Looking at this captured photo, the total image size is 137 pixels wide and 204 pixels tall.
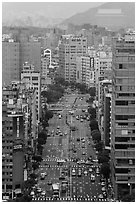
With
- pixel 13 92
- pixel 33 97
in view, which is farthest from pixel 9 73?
pixel 13 92

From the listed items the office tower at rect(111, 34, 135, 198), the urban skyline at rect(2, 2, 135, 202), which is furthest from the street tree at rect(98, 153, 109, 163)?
the office tower at rect(111, 34, 135, 198)

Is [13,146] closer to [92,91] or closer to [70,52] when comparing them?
[92,91]

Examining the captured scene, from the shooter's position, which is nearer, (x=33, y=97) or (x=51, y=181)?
(x=51, y=181)

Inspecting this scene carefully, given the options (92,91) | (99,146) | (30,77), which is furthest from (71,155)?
(30,77)

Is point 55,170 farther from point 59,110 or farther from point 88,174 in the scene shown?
point 59,110

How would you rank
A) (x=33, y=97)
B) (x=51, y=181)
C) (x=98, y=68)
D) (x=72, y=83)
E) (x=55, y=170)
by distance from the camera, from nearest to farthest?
1. (x=51, y=181)
2. (x=55, y=170)
3. (x=33, y=97)
4. (x=72, y=83)
5. (x=98, y=68)

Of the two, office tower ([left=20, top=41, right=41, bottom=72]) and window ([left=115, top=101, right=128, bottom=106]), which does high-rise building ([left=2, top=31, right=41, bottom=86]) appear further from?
window ([left=115, top=101, right=128, bottom=106])
